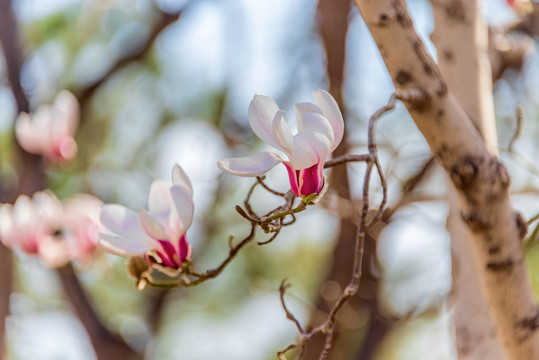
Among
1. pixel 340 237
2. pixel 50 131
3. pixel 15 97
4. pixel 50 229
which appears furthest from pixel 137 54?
pixel 340 237

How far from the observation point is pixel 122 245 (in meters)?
0.60

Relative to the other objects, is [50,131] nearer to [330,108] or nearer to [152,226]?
[152,226]

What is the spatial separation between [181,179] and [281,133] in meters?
0.14

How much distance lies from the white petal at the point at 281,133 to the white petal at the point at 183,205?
0.13 m

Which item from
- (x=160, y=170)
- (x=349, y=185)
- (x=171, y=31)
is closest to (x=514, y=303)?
(x=349, y=185)

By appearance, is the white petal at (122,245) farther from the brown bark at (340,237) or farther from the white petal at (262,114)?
the brown bark at (340,237)

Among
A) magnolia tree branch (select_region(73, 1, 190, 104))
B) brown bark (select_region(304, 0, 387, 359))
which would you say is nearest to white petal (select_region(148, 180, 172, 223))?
brown bark (select_region(304, 0, 387, 359))

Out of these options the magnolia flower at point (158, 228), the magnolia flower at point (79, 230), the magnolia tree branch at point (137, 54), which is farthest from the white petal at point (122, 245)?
the magnolia tree branch at point (137, 54)

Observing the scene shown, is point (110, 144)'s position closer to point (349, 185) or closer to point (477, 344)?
point (349, 185)

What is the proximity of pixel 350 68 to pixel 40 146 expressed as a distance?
0.86 meters

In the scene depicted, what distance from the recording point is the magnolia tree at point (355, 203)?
531 mm

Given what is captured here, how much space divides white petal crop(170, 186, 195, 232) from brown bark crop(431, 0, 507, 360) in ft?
1.08

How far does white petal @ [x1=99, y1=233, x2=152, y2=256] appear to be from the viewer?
0.59 m

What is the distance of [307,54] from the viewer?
2.06 m
